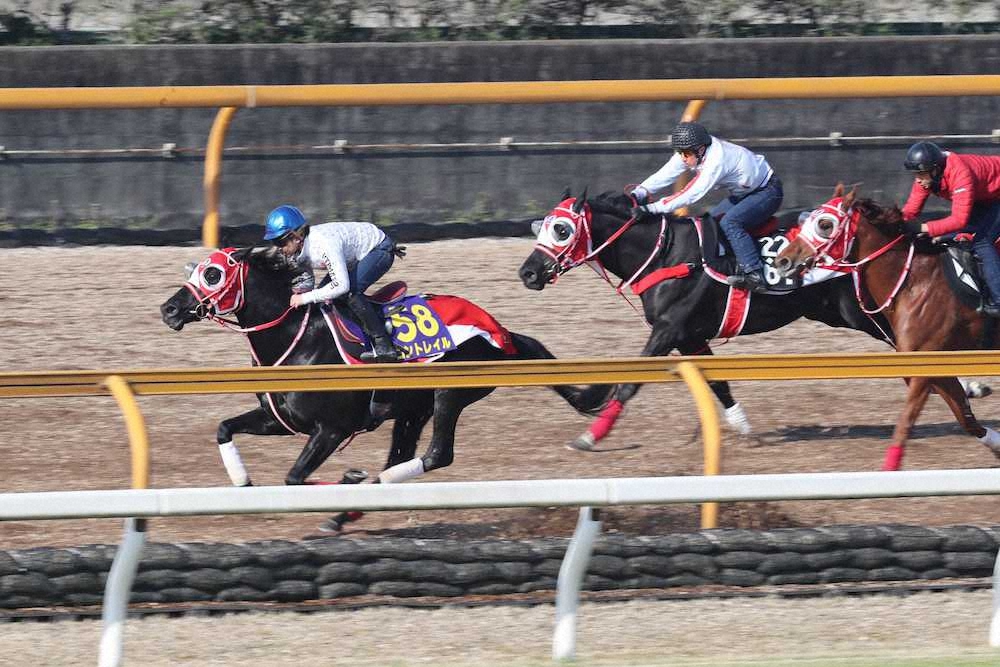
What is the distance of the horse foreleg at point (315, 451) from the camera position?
7.99 m

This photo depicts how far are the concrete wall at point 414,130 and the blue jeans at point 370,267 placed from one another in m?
4.33

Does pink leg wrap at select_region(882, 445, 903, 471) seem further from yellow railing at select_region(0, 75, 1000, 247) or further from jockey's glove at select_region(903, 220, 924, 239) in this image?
yellow railing at select_region(0, 75, 1000, 247)

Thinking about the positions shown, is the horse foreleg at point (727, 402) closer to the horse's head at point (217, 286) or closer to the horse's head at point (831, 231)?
the horse's head at point (831, 231)

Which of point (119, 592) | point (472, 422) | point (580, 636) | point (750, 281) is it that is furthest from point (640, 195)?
point (119, 592)

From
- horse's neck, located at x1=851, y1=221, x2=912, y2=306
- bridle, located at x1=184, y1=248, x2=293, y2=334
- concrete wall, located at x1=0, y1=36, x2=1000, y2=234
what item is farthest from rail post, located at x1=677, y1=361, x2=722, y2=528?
concrete wall, located at x1=0, y1=36, x2=1000, y2=234

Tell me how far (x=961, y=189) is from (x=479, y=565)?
4002mm

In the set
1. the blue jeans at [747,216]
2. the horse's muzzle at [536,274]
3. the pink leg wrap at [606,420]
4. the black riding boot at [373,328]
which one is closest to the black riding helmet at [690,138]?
the blue jeans at [747,216]

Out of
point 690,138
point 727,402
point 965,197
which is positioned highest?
point 690,138

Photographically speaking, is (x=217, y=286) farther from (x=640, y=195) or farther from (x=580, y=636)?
(x=640, y=195)

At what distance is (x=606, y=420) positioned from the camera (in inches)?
→ 358

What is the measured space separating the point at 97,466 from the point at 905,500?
3.95 meters

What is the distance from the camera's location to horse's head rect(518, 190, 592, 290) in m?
9.77

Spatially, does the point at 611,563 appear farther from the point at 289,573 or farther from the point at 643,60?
the point at 643,60

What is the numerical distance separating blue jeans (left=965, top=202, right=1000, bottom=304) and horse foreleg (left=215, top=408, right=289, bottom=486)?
399 cm
